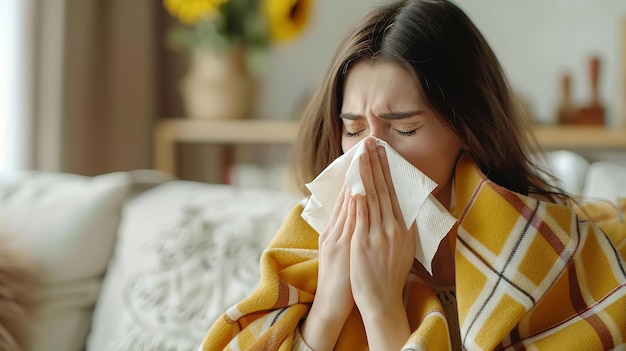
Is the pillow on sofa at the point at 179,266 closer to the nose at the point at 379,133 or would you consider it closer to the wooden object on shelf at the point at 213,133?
the nose at the point at 379,133

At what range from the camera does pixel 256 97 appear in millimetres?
2812

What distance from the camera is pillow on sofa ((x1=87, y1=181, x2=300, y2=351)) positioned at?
4.42 ft

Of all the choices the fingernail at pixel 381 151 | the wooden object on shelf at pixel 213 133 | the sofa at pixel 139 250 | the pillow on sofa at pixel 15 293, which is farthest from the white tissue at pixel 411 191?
the wooden object on shelf at pixel 213 133

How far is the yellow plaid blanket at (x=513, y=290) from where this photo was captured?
3.16ft

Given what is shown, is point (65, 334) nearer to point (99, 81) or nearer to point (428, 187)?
point (428, 187)

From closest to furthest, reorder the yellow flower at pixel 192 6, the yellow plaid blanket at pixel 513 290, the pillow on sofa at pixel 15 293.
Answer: the yellow plaid blanket at pixel 513 290 → the pillow on sofa at pixel 15 293 → the yellow flower at pixel 192 6

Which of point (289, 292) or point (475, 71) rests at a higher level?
point (475, 71)

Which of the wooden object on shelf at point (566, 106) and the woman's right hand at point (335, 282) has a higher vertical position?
the wooden object on shelf at point (566, 106)

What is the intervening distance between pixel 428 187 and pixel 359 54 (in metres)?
0.23

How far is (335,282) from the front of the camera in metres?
1.07

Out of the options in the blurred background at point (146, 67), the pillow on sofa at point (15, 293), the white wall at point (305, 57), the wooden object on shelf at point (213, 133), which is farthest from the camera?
the white wall at point (305, 57)

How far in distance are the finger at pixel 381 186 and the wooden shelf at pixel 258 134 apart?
120cm

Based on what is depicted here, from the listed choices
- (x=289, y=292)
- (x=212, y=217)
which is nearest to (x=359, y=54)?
(x=289, y=292)

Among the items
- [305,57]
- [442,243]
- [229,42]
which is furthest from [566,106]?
[442,243]
